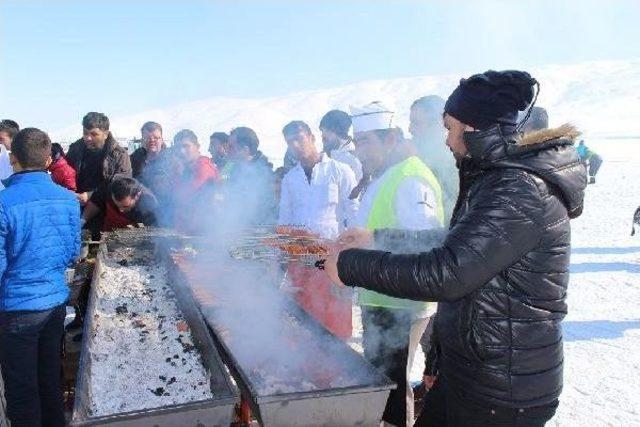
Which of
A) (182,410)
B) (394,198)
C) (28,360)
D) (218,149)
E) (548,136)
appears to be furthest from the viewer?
(218,149)

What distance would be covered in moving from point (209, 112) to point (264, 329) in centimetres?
12481

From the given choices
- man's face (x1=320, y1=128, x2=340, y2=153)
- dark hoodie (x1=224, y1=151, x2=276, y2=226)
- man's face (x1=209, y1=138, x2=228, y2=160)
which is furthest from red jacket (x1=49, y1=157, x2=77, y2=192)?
man's face (x1=320, y1=128, x2=340, y2=153)

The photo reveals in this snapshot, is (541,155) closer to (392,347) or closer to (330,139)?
(392,347)

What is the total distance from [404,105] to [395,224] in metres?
108

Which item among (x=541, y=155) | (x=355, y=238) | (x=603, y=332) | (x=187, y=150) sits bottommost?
(x=603, y=332)

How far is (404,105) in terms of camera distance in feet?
355

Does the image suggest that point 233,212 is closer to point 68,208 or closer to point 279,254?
point 279,254

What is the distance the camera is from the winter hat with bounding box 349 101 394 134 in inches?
154

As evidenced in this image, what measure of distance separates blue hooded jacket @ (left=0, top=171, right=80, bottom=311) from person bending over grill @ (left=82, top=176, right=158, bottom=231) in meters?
2.51

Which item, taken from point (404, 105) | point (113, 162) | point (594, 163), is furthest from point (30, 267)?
point (404, 105)

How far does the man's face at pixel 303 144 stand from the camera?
5.77 m

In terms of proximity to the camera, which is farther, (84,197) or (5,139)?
(5,139)

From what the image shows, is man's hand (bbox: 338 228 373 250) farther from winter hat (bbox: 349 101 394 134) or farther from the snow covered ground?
the snow covered ground

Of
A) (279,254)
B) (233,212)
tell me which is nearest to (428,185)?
(279,254)
